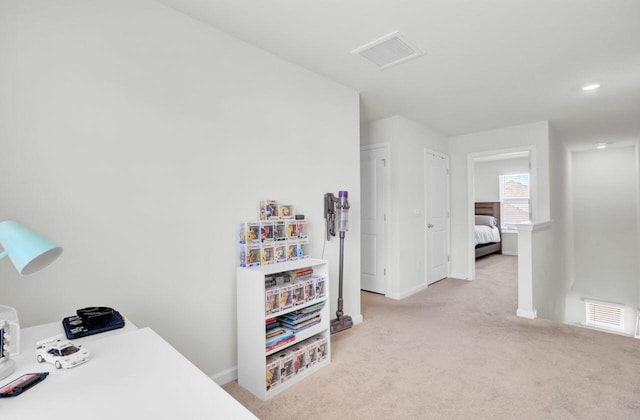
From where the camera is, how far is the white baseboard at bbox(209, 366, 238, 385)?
2089 millimetres

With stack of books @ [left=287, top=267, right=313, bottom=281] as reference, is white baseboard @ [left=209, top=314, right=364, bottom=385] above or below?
below

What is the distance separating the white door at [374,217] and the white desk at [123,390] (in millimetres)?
3424

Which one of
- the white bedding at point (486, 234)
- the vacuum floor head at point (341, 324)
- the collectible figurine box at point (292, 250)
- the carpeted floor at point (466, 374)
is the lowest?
the carpeted floor at point (466, 374)

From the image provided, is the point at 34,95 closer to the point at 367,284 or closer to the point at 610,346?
the point at 367,284

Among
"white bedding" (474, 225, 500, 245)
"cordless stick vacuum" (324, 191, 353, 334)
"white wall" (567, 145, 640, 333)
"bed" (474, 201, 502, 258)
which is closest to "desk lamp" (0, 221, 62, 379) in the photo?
"cordless stick vacuum" (324, 191, 353, 334)

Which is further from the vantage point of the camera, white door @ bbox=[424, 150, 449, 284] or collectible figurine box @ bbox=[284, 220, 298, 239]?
white door @ bbox=[424, 150, 449, 284]

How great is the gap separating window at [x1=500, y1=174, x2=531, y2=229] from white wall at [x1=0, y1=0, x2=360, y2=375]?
24.7 feet

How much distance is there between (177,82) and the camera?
1.95m

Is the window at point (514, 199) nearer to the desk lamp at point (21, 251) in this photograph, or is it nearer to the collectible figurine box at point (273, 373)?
the collectible figurine box at point (273, 373)

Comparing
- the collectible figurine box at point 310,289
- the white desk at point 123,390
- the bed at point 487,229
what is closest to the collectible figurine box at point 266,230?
the collectible figurine box at point 310,289

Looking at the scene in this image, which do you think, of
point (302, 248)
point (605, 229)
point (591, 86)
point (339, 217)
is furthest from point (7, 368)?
point (605, 229)

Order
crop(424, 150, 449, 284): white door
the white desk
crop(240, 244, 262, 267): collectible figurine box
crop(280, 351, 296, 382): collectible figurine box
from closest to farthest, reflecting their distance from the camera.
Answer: the white desk < crop(280, 351, 296, 382): collectible figurine box < crop(240, 244, 262, 267): collectible figurine box < crop(424, 150, 449, 284): white door

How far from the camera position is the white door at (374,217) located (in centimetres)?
419

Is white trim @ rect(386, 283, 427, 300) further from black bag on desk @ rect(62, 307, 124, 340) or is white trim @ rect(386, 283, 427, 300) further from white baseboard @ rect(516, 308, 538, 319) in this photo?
black bag on desk @ rect(62, 307, 124, 340)
